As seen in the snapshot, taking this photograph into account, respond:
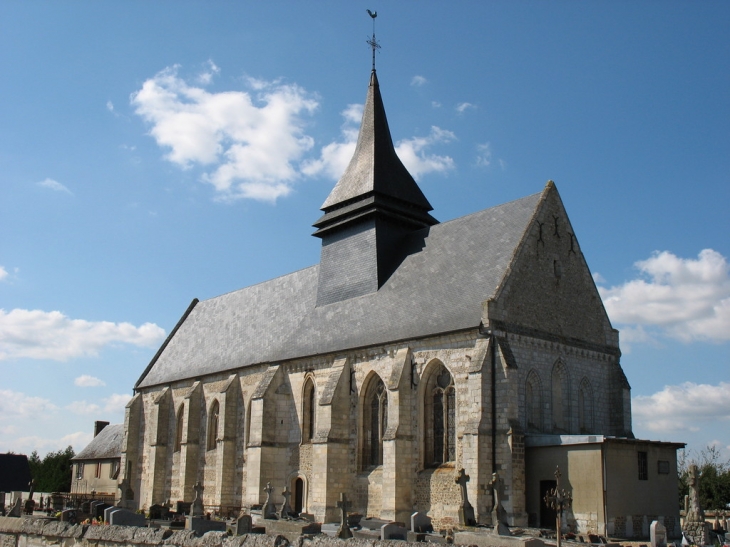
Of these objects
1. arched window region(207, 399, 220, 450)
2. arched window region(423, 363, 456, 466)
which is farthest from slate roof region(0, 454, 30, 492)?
arched window region(423, 363, 456, 466)

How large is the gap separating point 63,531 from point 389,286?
17.2 meters

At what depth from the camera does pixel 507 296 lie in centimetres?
2253

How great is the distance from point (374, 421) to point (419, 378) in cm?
304

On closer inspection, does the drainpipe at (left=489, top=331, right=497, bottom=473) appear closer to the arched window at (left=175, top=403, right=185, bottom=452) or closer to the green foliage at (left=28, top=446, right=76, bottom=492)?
the arched window at (left=175, top=403, right=185, bottom=452)

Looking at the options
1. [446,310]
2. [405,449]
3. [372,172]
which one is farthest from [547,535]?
[372,172]

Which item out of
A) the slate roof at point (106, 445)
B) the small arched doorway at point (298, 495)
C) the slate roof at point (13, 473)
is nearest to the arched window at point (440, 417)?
the small arched doorway at point (298, 495)

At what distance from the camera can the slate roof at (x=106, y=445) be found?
46416mm

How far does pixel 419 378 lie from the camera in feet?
77.0

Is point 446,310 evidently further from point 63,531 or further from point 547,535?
point 63,531

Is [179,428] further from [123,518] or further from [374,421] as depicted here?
[123,518]

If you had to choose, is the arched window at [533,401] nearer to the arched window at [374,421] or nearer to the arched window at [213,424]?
the arched window at [374,421]

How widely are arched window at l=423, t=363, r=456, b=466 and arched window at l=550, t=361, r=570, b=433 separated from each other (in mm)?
3252

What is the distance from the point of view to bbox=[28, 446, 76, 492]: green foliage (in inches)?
2231

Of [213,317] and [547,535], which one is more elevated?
[213,317]
